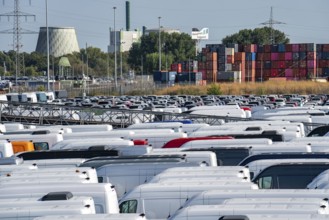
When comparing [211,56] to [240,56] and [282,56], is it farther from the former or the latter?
[282,56]

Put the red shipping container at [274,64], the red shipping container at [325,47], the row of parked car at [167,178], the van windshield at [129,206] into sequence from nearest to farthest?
the row of parked car at [167,178] < the van windshield at [129,206] < the red shipping container at [274,64] < the red shipping container at [325,47]

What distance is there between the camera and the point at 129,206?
43.7 feet


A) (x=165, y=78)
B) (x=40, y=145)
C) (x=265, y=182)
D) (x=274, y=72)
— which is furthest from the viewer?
Answer: (x=274, y=72)

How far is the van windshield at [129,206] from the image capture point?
13250 millimetres

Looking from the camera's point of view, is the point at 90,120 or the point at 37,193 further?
the point at 90,120

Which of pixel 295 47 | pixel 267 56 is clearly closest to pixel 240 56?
pixel 267 56

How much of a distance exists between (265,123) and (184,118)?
9.52 m

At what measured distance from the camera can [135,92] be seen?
101m

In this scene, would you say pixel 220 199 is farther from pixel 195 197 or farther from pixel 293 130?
pixel 293 130

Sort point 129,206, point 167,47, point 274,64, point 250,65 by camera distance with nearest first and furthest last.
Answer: point 129,206 < point 274,64 < point 250,65 < point 167,47

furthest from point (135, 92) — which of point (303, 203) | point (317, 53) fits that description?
point (303, 203)

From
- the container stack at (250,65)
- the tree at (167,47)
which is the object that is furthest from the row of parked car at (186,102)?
the tree at (167,47)

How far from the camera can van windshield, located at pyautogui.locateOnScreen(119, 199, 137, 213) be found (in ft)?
43.5

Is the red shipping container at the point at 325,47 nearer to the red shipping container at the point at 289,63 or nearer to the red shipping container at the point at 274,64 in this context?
the red shipping container at the point at 289,63
